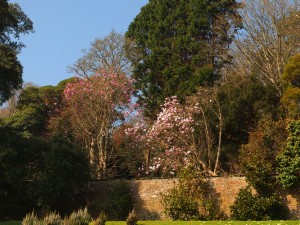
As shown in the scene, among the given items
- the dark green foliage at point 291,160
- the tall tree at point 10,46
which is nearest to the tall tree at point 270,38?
the dark green foliage at point 291,160

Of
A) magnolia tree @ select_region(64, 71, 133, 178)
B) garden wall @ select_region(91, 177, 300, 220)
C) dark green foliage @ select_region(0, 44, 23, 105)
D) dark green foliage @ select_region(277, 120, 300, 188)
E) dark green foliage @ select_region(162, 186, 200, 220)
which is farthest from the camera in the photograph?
magnolia tree @ select_region(64, 71, 133, 178)

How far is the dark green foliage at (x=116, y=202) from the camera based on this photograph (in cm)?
2170

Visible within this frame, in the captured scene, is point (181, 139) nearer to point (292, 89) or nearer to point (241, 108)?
point (241, 108)

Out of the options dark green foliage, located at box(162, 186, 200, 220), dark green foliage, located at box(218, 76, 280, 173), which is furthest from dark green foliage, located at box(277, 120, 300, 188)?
dark green foliage, located at box(218, 76, 280, 173)

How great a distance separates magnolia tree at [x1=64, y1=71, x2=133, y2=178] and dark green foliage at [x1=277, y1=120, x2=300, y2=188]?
10818mm

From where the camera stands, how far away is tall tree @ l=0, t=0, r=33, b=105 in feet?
72.6

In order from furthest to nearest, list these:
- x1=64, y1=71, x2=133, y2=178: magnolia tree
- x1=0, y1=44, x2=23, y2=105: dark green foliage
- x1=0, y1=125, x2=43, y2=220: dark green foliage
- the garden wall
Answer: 1. x1=64, y1=71, x2=133, y2=178: magnolia tree
2. x1=0, y1=125, x2=43, y2=220: dark green foliage
3. x1=0, y1=44, x2=23, y2=105: dark green foliage
4. the garden wall

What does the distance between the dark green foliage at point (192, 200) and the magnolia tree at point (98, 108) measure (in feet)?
22.8

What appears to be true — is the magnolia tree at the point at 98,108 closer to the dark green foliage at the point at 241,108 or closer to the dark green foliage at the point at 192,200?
the dark green foliage at the point at 241,108

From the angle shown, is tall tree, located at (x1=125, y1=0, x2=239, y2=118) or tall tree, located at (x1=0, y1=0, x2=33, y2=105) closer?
tall tree, located at (x1=0, y1=0, x2=33, y2=105)

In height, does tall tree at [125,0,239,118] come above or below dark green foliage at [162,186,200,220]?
above

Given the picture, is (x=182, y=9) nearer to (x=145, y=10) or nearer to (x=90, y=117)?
(x=145, y=10)

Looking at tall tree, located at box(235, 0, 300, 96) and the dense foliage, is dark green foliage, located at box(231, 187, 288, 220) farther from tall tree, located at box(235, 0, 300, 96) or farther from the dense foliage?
tall tree, located at box(235, 0, 300, 96)

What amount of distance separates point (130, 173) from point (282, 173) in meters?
11.1
